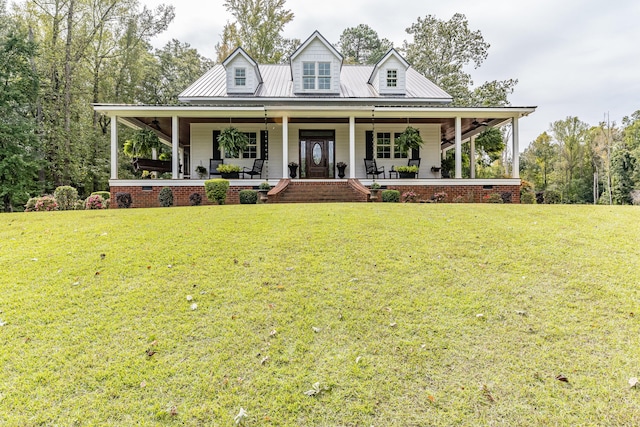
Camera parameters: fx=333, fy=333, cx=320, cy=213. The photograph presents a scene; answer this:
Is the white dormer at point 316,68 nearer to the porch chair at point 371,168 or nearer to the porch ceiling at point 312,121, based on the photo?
the porch ceiling at point 312,121

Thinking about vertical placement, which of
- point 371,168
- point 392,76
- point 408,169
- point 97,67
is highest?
point 97,67

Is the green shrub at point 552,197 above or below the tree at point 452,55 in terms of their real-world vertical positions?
below

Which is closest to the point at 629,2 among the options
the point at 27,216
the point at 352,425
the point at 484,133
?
the point at 484,133

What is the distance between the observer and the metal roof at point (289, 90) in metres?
16.4

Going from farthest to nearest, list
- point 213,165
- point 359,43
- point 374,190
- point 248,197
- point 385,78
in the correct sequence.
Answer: point 359,43 < point 385,78 < point 213,165 < point 374,190 < point 248,197

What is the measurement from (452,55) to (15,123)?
30.4 meters

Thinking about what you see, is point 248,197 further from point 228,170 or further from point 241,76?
point 241,76

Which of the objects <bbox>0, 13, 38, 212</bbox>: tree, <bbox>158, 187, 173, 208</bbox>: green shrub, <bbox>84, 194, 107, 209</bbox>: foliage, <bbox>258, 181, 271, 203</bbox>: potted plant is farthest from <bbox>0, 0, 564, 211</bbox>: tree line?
<bbox>158, 187, 173, 208</bbox>: green shrub

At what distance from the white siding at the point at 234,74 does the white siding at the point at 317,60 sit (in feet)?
6.91

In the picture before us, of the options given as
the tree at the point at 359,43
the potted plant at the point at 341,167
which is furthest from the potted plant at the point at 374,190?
the tree at the point at 359,43

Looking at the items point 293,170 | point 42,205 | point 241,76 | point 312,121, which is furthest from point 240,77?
point 42,205

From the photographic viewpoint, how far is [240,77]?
55.0 feet

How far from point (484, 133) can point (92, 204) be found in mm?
16853

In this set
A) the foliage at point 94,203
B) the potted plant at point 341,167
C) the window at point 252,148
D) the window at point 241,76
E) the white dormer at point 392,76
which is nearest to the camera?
the foliage at point 94,203
